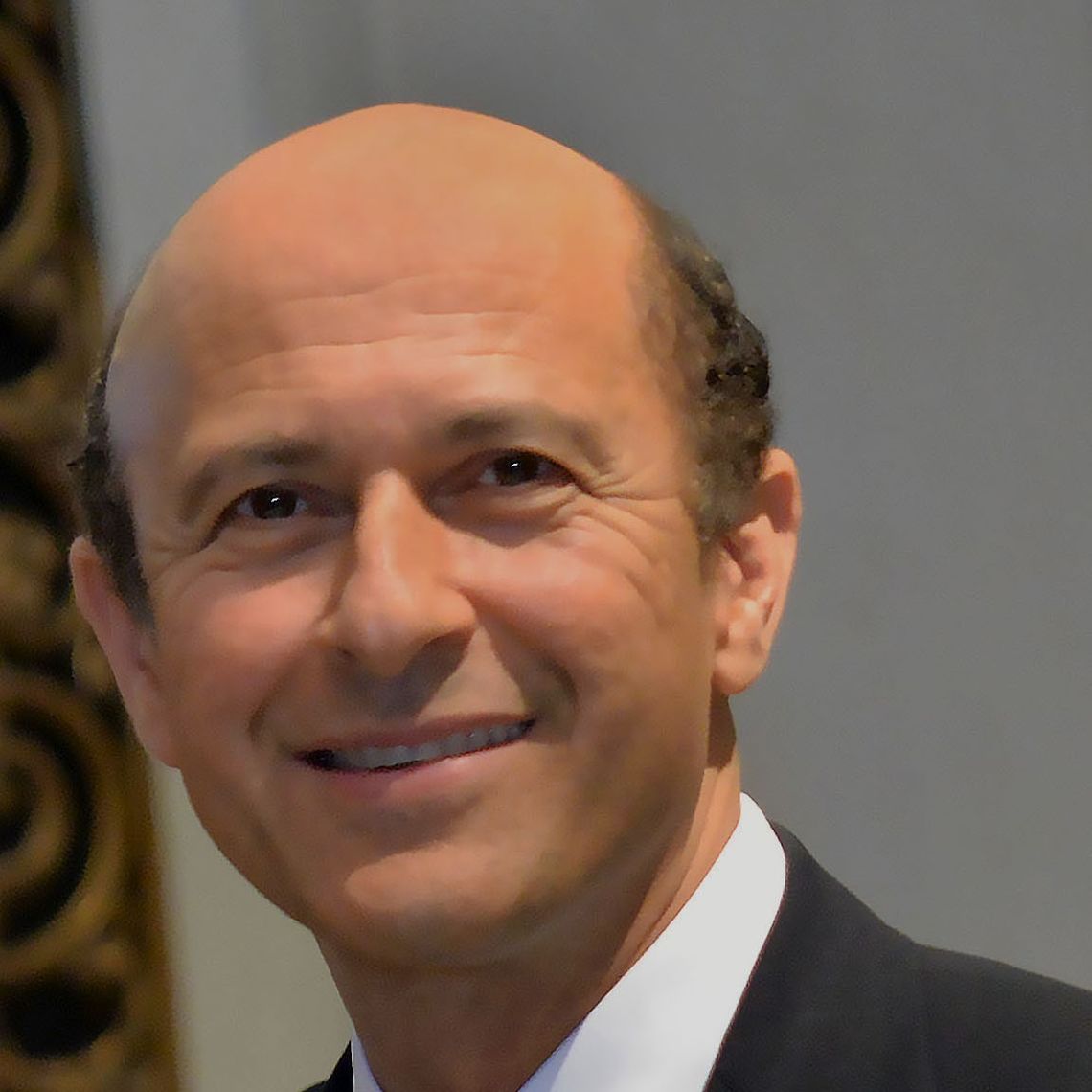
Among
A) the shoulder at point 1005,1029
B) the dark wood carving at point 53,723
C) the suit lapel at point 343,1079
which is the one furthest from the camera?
the dark wood carving at point 53,723

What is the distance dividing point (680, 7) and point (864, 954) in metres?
0.97

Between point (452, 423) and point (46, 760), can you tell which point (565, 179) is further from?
point (46, 760)

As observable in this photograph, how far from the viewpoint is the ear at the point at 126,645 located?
903 millimetres

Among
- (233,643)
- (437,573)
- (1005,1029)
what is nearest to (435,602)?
(437,573)

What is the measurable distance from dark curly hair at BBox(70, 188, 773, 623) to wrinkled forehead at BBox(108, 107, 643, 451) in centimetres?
3

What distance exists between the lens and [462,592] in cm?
74

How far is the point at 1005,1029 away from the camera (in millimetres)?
728

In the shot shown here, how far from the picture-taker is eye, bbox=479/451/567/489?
776 millimetres

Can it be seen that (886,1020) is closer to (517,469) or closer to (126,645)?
(517,469)

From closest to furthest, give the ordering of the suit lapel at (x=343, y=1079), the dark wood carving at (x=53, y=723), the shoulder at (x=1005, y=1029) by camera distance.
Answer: the shoulder at (x=1005, y=1029) < the suit lapel at (x=343, y=1079) < the dark wood carving at (x=53, y=723)

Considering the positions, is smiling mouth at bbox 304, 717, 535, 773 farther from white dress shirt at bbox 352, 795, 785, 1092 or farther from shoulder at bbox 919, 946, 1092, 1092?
shoulder at bbox 919, 946, 1092, 1092

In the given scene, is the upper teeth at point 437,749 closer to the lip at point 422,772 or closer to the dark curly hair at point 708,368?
the lip at point 422,772

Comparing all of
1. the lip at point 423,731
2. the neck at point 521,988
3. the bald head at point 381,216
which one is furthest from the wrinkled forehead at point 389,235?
the neck at point 521,988

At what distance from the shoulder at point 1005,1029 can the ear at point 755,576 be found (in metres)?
0.20
